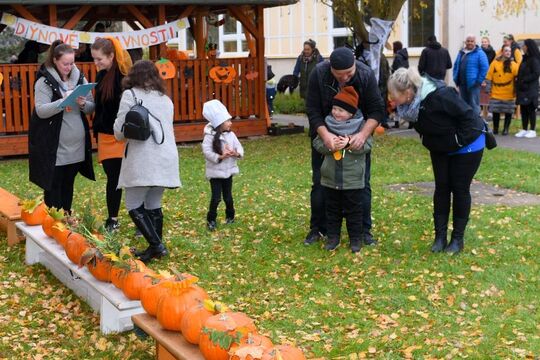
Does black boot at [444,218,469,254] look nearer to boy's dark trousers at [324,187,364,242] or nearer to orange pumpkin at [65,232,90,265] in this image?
boy's dark trousers at [324,187,364,242]

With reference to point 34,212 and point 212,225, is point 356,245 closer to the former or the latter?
point 212,225

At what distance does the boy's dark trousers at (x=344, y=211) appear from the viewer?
7246 mm

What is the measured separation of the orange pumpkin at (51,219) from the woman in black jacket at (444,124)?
290 cm

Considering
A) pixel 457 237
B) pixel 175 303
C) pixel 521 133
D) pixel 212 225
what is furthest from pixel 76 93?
pixel 521 133

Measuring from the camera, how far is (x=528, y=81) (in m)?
15.6

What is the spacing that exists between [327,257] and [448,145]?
1403 millimetres

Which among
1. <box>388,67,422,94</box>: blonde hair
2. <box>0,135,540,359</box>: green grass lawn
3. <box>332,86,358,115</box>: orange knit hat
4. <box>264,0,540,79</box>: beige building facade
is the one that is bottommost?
<box>0,135,540,359</box>: green grass lawn

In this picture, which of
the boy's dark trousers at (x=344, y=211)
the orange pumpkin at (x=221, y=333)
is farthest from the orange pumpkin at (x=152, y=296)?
the boy's dark trousers at (x=344, y=211)

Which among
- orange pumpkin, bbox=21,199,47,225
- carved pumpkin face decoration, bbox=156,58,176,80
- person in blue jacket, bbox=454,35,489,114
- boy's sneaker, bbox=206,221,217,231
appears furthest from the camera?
person in blue jacket, bbox=454,35,489,114

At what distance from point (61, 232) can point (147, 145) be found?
3.20ft

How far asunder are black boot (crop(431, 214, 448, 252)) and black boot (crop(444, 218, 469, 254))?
67 millimetres

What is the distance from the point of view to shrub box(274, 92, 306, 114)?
22734 millimetres

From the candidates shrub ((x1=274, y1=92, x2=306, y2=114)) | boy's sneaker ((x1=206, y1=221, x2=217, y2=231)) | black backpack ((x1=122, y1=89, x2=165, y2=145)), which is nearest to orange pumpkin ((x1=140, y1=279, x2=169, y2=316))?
black backpack ((x1=122, y1=89, x2=165, y2=145))

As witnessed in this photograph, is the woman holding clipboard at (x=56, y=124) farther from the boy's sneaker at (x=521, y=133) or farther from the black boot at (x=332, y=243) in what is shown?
the boy's sneaker at (x=521, y=133)
